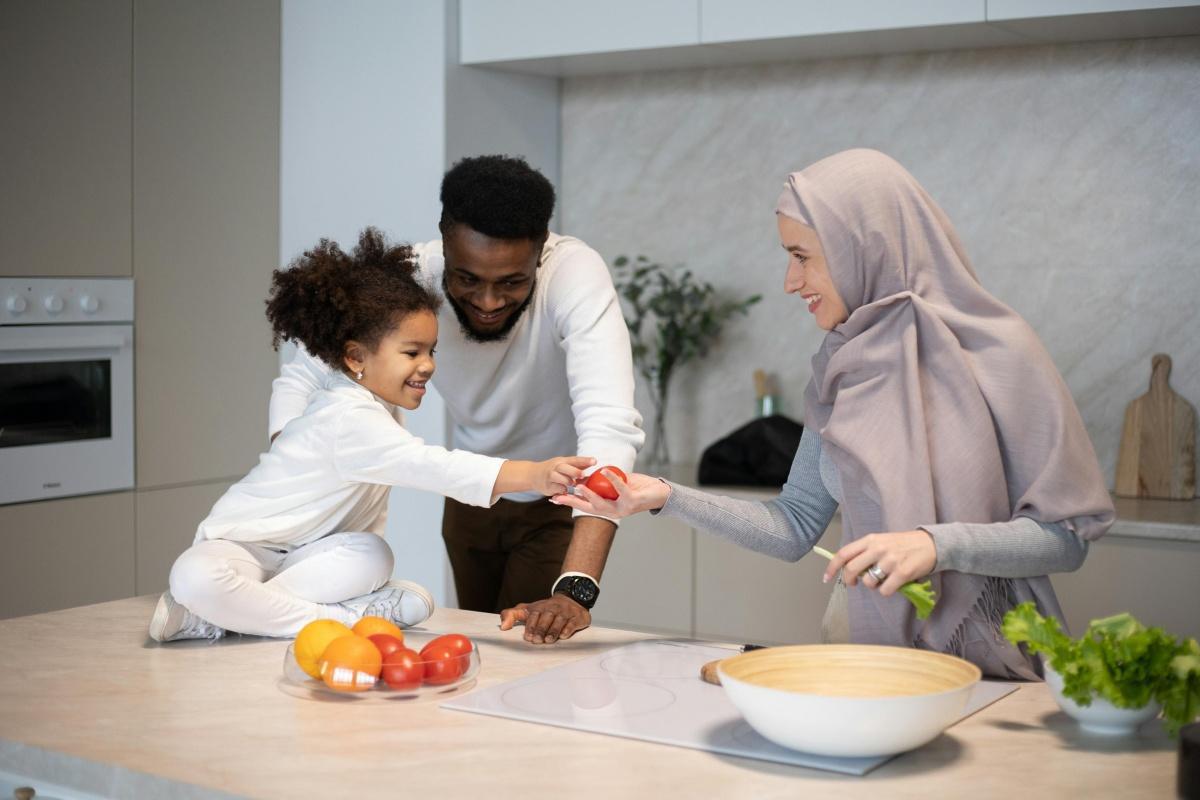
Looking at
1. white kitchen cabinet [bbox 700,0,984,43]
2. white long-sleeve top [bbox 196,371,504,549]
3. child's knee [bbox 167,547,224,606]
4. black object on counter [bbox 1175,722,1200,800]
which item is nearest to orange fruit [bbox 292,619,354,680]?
child's knee [bbox 167,547,224,606]

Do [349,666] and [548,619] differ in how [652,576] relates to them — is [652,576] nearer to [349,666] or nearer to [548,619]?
[548,619]

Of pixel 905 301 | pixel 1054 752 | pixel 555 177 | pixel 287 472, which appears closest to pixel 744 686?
pixel 1054 752

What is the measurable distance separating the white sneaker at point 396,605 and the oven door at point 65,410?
1.58 meters

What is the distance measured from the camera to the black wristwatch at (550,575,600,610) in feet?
6.66

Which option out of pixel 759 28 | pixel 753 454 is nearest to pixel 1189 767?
pixel 753 454

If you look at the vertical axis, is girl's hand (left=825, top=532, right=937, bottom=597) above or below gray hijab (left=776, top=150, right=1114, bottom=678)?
below

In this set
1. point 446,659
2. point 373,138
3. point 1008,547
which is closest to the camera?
point 446,659

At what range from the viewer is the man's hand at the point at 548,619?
1.90 meters

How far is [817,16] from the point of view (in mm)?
3369

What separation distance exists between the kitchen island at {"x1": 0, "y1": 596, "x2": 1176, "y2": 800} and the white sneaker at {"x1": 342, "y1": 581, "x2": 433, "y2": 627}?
25 centimetres

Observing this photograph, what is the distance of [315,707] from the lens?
1.56 metres

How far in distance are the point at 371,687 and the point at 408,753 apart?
0.22 metres

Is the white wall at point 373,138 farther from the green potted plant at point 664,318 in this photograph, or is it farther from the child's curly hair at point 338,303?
the child's curly hair at point 338,303

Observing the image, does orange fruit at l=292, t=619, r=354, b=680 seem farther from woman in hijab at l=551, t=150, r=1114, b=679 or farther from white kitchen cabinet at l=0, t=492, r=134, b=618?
white kitchen cabinet at l=0, t=492, r=134, b=618
